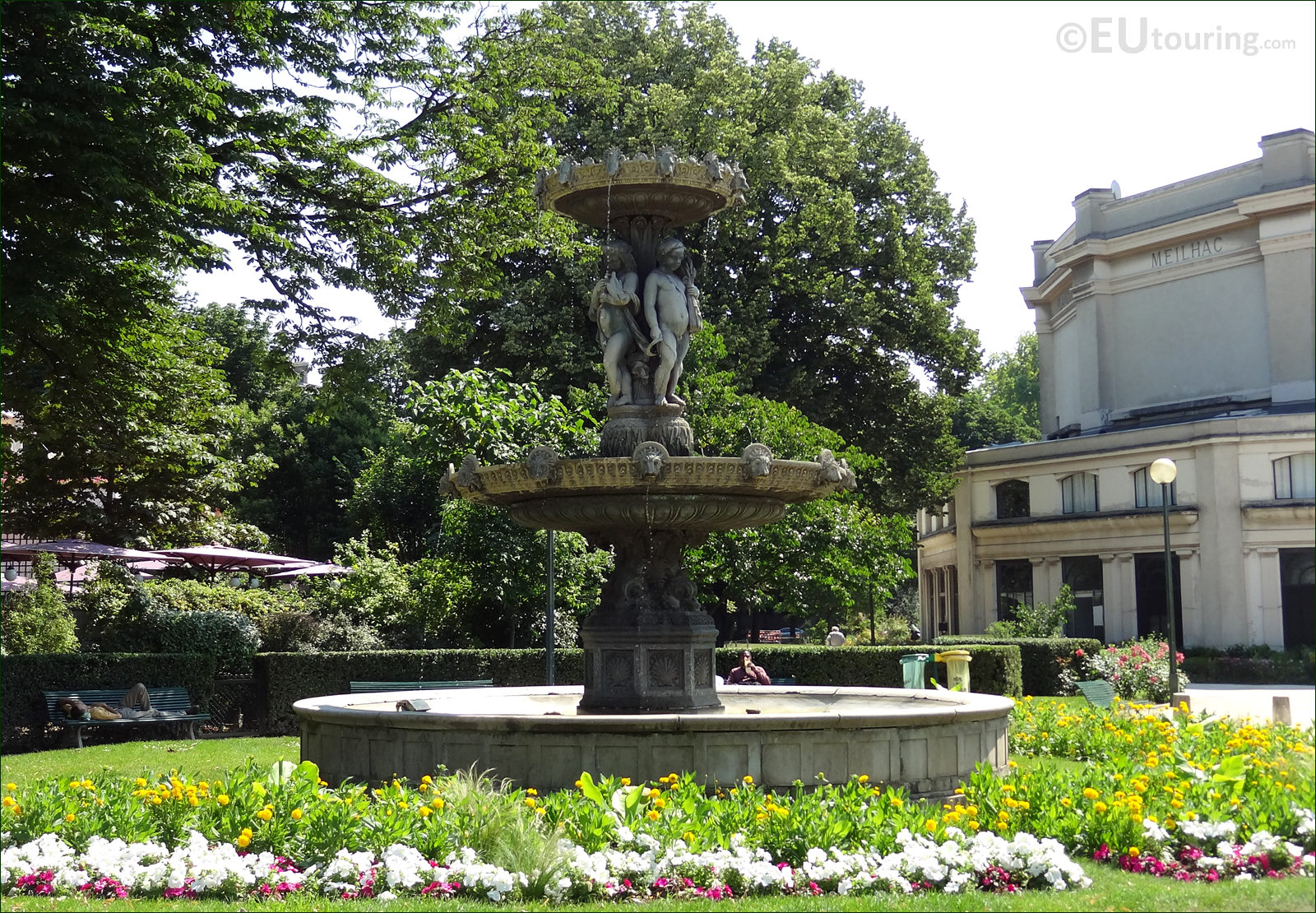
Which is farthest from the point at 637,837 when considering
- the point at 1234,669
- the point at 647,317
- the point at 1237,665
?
the point at 1234,669

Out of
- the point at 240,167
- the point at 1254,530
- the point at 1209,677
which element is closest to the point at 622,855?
the point at 240,167

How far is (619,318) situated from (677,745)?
4449 mm

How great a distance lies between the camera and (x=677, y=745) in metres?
9.54

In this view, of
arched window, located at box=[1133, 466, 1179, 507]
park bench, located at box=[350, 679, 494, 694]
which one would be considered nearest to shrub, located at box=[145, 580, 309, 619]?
park bench, located at box=[350, 679, 494, 694]

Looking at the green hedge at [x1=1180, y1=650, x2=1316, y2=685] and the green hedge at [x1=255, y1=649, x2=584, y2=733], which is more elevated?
the green hedge at [x1=255, y1=649, x2=584, y2=733]

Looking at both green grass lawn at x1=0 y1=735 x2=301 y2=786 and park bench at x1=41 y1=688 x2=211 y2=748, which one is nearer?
green grass lawn at x1=0 y1=735 x2=301 y2=786

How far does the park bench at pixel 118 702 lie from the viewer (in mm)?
18344

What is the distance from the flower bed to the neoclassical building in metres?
29.8

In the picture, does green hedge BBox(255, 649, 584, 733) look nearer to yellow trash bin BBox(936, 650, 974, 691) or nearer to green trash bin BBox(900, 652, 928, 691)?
green trash bin BBox(900, 652, 928, 691)

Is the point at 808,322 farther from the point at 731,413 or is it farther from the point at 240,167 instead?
the point at 240,167

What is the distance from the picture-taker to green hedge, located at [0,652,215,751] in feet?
60.8

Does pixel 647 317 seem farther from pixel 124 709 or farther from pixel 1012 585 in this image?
pixel 1012 585

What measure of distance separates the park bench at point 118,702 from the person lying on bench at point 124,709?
0.06 meters

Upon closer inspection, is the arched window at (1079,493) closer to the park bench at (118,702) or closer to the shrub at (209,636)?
the shrub at (209,636)
